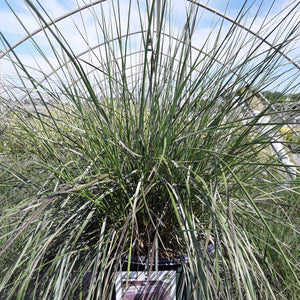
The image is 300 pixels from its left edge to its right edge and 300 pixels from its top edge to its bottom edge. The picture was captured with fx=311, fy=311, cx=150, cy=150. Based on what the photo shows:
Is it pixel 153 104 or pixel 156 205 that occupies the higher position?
pixel 153 104

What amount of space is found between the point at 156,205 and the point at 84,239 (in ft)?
0.73

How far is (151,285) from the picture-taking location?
78 centimetres

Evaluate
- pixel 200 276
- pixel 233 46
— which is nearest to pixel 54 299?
pixel 200 276

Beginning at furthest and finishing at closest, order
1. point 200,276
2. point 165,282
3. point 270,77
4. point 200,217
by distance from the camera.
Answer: point 270,77, point 200,217, point 165,282, point 200,276

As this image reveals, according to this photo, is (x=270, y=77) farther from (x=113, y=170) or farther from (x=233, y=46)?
(x=113, y=170)

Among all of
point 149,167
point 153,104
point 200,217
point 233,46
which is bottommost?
point 200,217

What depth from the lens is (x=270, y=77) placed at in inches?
38.8

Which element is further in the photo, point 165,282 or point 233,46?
point 233,46

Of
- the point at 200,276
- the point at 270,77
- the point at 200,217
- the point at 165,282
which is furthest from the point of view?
the point at 270,77

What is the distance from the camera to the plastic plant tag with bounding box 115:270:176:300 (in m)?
0.76

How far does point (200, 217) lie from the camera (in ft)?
2.88

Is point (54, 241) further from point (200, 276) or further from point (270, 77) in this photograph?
point (270, 77)

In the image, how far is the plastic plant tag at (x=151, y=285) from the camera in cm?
76

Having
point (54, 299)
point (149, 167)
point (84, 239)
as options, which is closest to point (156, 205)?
point (149, 167)
